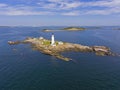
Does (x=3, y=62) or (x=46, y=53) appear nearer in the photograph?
(x=3, y=62)

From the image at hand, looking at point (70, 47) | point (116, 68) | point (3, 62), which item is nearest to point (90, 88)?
point (116, 68)

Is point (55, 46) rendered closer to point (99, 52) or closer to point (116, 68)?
point (99, 52)

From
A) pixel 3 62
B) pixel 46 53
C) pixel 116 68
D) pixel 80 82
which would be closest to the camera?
pixel 80 82

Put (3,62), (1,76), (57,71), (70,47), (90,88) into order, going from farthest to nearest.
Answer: (70,47), (3,62), (57,71), (1,76), (90,88)

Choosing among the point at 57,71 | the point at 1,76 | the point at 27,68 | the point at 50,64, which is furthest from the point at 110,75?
the point at 1,76

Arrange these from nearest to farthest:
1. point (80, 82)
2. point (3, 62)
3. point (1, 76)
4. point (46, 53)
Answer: point (80, 82) → point (1, 76) → point (3, 62) → point (46, 53)

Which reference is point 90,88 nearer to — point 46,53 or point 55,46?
point 46,53

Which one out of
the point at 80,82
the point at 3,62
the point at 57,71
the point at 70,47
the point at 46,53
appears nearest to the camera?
the point at 80,82

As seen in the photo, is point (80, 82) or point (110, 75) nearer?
point (80, 82)
